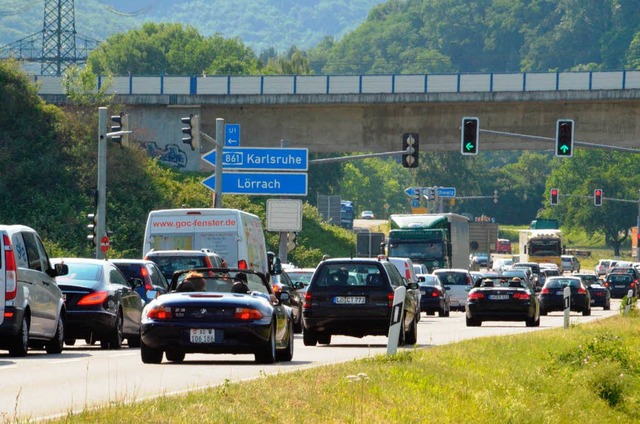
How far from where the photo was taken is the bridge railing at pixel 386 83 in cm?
6594

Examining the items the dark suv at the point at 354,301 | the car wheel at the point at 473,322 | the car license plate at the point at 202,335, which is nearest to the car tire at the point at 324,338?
the dark suv at the point at 354,301

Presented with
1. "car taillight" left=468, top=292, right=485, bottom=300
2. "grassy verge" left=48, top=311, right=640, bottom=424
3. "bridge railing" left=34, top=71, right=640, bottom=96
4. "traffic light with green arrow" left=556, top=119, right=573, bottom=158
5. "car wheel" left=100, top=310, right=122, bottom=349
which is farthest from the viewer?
"bridge railing" left=34, top=71, right=640, bottom=96

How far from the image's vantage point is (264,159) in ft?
180

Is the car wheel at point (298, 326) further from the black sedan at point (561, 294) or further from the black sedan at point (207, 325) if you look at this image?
the black sedan at point (561, 294)

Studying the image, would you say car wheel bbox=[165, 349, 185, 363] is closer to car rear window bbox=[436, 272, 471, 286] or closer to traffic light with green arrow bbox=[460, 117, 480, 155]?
traffic light with green arrow bbox=[460, 117, 480, 155]

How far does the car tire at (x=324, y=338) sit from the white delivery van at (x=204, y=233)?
720 cm

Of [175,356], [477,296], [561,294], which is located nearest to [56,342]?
[175,356]

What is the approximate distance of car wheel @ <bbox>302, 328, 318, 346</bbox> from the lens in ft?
90.5

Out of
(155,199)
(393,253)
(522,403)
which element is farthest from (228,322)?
(155,199)

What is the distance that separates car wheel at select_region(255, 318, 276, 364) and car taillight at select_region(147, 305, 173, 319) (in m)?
1.24

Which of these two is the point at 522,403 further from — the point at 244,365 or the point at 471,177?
the point at 471,177

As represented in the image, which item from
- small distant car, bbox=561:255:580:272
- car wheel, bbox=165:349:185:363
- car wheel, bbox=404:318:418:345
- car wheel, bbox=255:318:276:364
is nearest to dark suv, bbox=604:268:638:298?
small distant car, bbox=561:255:580:272

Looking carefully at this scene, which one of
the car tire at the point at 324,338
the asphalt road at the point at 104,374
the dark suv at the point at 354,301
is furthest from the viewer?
the car tire at the point at 324,338

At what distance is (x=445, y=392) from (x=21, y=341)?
771cm
